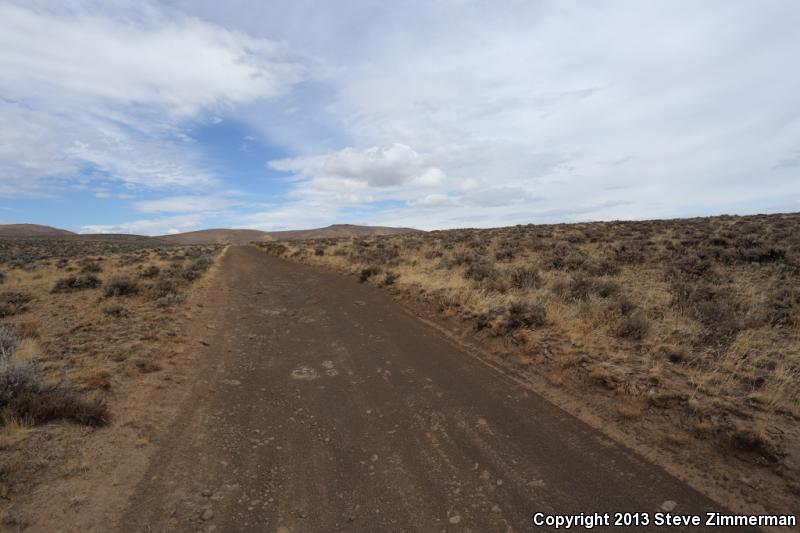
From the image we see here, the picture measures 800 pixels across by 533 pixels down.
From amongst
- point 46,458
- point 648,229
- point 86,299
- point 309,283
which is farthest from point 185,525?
point 648,229

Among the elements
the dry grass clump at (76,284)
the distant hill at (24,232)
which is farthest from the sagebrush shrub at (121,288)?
the distant hill at (24,232)

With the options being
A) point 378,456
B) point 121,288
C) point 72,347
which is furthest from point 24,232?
point 378,456

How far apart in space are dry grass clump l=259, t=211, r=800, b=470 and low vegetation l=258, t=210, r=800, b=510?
23mm

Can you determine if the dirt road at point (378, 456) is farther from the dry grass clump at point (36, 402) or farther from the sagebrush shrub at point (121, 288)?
the sagebrush shrub at point (121, 288)

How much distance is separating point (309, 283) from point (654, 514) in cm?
1603

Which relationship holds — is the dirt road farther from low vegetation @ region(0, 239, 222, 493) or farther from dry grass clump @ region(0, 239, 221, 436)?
dry grass clump @ region(0, 239, 221, 436)

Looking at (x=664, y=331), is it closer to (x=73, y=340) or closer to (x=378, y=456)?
(x=378, y=456)

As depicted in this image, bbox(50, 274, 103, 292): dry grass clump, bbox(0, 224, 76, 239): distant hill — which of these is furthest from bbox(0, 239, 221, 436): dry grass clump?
bbox(0, 224, 76, 239): distant hill

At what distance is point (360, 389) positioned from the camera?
6.73 m

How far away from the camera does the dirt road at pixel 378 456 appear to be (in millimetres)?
3863

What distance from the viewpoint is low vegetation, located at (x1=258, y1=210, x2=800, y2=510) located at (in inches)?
201

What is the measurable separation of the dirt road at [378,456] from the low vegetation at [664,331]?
1088 mm

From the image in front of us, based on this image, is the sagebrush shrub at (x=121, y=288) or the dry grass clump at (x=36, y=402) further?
the sagebrush shrub at (x=121, y=288)

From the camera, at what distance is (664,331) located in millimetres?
7828
